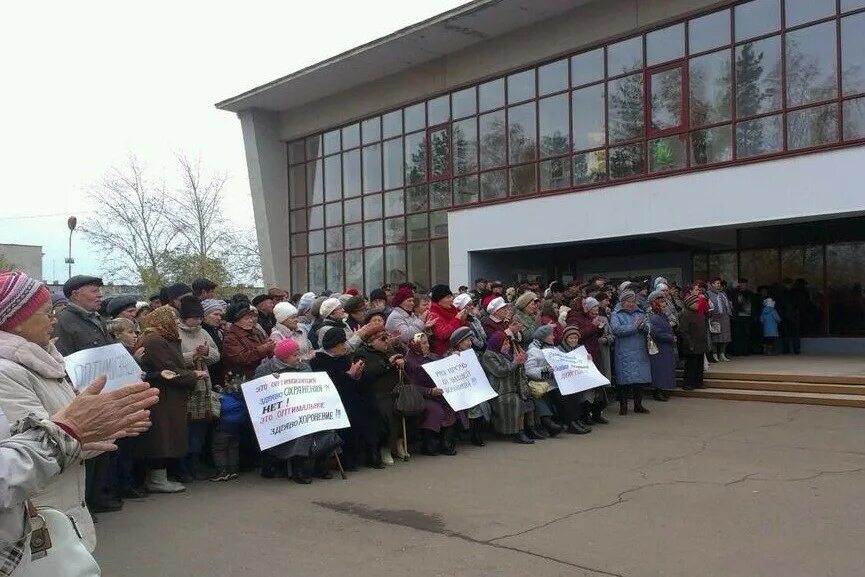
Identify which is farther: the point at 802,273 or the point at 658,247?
the point at 658,247

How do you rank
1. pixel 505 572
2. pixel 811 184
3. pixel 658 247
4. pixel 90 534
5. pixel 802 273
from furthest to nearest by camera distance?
pixel 658 247, pixel 802 273, pixel 811 184, pixel 505 572, pixel 90 534

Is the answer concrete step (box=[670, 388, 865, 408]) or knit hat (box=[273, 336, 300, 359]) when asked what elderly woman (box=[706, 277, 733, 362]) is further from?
knit hat (box=[273, 336, 300, 359])

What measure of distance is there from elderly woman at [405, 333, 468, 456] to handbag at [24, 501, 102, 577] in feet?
20.0

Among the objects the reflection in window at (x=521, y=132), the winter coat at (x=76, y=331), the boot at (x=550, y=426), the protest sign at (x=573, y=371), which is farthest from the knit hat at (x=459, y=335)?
the reflection in window at (x=521, y=132)

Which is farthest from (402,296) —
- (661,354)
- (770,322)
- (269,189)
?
(269,189)

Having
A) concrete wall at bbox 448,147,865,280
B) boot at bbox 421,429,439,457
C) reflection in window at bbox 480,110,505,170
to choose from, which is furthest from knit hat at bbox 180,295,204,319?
reflection in window at bbox 480,110,505,170

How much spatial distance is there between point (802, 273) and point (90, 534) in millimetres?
18672

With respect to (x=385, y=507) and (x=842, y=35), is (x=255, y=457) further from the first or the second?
(x=842, y=35)

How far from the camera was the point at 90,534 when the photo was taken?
293 centimetres

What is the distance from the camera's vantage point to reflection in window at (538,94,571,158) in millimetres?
19953

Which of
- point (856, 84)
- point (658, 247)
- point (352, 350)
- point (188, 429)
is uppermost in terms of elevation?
point (856, 84)

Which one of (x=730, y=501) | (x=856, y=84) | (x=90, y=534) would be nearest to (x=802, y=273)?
(x=856, y=84)

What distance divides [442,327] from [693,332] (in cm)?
552

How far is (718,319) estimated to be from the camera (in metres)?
15.5
